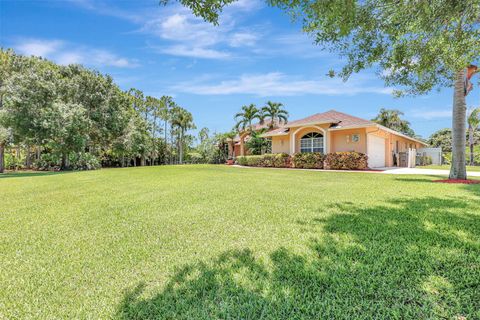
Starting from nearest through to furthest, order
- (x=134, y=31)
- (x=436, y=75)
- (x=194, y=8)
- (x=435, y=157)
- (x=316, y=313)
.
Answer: (x=316, y=313) → (x=194, y=8) → (x=436, y=75) → (x=134, y=31) → (x=435, y=157)

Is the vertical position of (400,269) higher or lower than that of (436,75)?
lower

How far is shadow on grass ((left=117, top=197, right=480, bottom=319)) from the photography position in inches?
73.7

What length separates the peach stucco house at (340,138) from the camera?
59.9 ft

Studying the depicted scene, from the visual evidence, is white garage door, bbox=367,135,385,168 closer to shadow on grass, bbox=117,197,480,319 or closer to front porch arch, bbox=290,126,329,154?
front porch arch, bbox=290,126,329,154

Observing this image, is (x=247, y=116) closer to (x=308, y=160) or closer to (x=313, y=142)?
(x=313, y=142)

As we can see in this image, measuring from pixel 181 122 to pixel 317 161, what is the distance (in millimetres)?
27108

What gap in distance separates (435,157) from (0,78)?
163ft

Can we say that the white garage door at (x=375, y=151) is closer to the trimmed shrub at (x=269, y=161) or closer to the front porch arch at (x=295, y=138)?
the front porch arch at (x=295, y=138)

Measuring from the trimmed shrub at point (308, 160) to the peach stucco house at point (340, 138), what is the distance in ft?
4.07

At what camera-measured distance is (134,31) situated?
1255 centimetres

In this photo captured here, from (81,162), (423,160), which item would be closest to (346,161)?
(423,160)

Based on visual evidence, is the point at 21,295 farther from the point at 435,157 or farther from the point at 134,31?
the point at 435,157

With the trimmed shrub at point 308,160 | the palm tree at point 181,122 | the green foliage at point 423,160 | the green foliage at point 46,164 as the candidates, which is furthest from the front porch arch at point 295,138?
the green foliage at point 46,164

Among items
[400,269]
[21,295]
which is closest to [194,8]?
[21,295]
